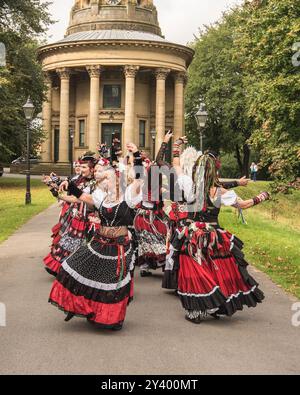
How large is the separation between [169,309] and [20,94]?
36.3 meters

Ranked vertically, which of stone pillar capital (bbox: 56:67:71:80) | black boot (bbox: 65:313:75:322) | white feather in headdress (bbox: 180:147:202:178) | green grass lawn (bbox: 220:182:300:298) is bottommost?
green grass lawn (bbox: 220:182:300:298)

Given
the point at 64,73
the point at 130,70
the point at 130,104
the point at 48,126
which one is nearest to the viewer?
the point at 130,70

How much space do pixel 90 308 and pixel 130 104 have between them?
168ft

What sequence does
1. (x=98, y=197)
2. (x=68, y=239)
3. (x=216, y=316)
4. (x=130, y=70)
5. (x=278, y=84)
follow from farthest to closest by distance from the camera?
(x=130, y=70), (x=278, y=84), (x=68, y=239), (x=216, y=316), (x=98, y=197)

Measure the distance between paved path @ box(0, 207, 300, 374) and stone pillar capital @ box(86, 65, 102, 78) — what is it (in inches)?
1922

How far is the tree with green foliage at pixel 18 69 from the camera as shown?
119ft

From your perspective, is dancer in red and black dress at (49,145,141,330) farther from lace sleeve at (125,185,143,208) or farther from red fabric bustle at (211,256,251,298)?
red fabric bustle at (211,256,251,298)

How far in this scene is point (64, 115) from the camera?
5869 centimetres

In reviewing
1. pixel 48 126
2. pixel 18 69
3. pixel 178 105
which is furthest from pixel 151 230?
pixel 48 126

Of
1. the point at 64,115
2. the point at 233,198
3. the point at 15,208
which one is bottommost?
the point at 15,208

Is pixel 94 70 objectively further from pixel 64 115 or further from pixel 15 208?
pixel 15 208

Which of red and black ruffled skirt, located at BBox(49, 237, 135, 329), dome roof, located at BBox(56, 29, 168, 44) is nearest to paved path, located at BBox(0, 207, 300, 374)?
red and black ruffled skirt, located at BBox(49, 237, 135, 329)

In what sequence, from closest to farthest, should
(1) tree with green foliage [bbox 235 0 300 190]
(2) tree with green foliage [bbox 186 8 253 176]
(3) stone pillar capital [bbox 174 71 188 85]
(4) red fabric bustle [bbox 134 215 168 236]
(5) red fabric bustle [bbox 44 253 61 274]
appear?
1. (5) red fabric bustle [bbox 44 253 61 274]
2. (4) red fabric bustle [bbox 134 215 168 236]
3. (1) tree with green foliage [bbox 235 0 300 190]
4. (2) tree with green foliage [bbox 186 8 253 176]
5. (3) stone pillar capital [bbox 174 71 188 85]

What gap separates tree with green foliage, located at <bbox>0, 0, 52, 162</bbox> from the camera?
36219 mm
